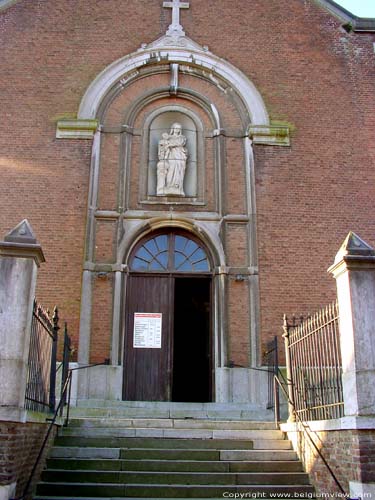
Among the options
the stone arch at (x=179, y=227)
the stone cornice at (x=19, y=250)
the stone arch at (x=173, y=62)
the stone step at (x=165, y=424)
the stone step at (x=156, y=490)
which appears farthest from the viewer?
the stone arch at (x=173, y=62)

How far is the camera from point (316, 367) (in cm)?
743

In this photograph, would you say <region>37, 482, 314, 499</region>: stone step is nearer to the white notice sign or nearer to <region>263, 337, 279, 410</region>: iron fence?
<region>263, 337, 279, 410</region>: iron fence

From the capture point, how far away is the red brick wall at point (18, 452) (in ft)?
19.7

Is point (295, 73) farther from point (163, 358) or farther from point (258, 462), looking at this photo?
point (258, 462)

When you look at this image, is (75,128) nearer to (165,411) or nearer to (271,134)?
(271,134)

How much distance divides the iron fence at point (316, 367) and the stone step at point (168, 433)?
2.37 feet

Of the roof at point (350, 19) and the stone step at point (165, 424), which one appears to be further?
the roof at point (350, 19)

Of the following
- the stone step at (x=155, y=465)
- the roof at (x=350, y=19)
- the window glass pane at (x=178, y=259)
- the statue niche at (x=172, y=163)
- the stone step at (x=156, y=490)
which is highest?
the roof at (x=350, y=19)

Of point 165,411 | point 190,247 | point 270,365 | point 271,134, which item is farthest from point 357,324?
point 271,134

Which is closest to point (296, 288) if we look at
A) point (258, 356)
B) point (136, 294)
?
point (258, 356)

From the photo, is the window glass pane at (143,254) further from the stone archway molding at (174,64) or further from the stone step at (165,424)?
the stone step at (165,424)

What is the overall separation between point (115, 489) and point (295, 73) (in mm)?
10185

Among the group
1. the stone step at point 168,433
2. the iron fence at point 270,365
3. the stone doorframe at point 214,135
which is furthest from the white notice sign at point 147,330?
the stone step at point 168,433

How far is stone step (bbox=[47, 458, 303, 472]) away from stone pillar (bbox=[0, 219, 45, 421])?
1.35 meters
